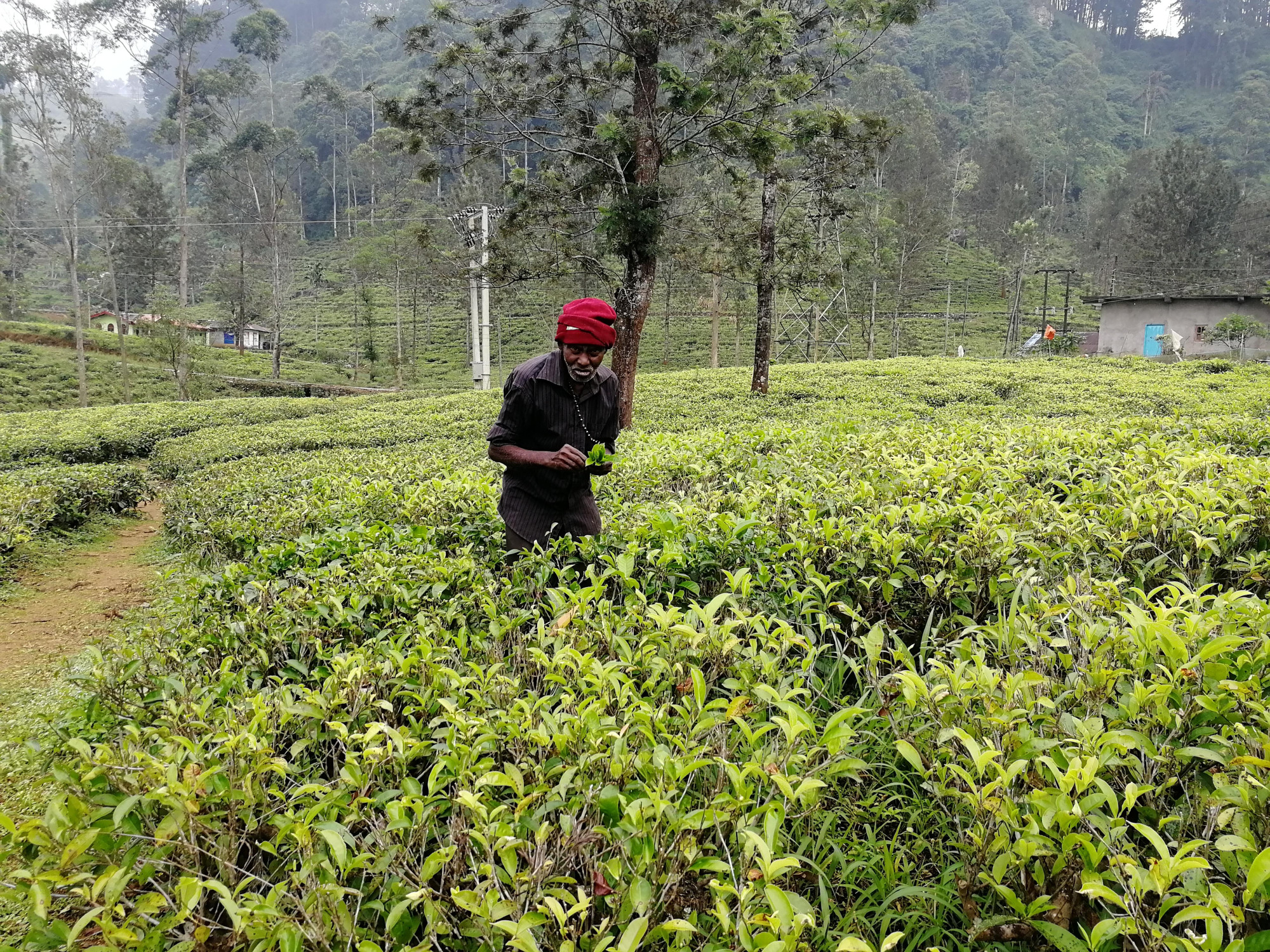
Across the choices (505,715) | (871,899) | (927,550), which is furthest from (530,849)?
(927,550)

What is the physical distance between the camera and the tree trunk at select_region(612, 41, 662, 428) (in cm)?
993

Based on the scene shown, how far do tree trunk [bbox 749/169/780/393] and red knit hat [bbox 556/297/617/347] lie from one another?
10.4 meters

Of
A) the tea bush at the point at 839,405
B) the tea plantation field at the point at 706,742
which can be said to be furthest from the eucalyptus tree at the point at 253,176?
the tea plantation field at the point at 706,742

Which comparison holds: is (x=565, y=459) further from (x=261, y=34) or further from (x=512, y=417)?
(x=261, y=34)

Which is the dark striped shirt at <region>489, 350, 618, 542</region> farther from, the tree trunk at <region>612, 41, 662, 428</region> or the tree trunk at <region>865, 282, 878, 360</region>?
the tree trunk at <region>865, 282, 878, 360</region>

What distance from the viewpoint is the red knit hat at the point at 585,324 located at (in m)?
3.12

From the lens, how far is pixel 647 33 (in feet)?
32.1

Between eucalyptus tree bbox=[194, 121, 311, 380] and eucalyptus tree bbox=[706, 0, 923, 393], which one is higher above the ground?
eucalyptus tree bbox=[194, 121, 311, 380]

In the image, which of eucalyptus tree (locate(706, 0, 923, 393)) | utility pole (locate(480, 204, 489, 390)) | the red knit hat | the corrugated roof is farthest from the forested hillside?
the red knit hat

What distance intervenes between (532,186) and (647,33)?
2.70 meters

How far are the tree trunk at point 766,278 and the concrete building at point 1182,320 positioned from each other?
2127 centimetres

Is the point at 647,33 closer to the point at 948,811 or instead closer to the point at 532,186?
the point at 532,186

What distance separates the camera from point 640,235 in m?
9.89

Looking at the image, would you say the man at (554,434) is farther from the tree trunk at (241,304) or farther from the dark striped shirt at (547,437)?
the tree trunk at (241,304)
